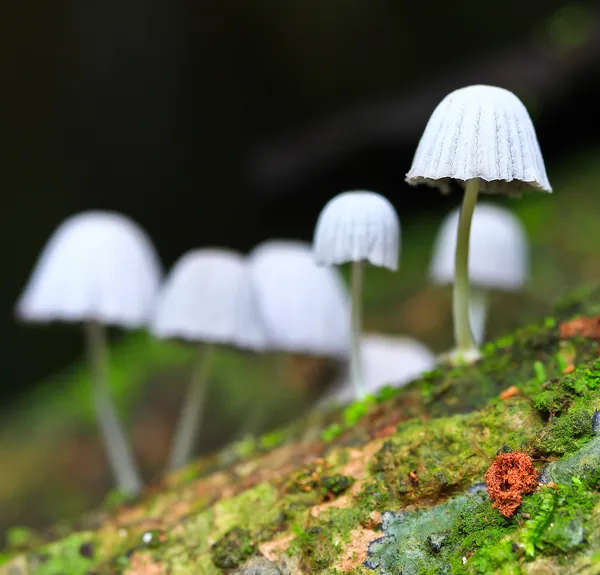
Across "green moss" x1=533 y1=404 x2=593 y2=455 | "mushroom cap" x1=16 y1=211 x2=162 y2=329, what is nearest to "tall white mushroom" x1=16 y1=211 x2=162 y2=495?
"mushroom cap" x1=16 y1=211 x2=162 y2=329

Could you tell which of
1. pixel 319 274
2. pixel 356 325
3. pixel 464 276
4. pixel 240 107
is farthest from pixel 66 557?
pixel 240 107

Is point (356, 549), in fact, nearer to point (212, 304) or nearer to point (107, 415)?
point (212, 304)

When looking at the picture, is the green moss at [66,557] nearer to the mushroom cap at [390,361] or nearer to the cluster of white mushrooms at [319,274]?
the cluster of white mushrooms at [319,274]

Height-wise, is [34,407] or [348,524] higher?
[348,524]

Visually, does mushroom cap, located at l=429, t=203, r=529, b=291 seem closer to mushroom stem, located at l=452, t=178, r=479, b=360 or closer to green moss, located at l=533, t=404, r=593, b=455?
mushroom stem, located at l=452, t=178, r=479, b=360

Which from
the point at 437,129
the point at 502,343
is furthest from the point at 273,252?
the point at 437,129

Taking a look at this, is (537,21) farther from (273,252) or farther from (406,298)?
(273,252)
